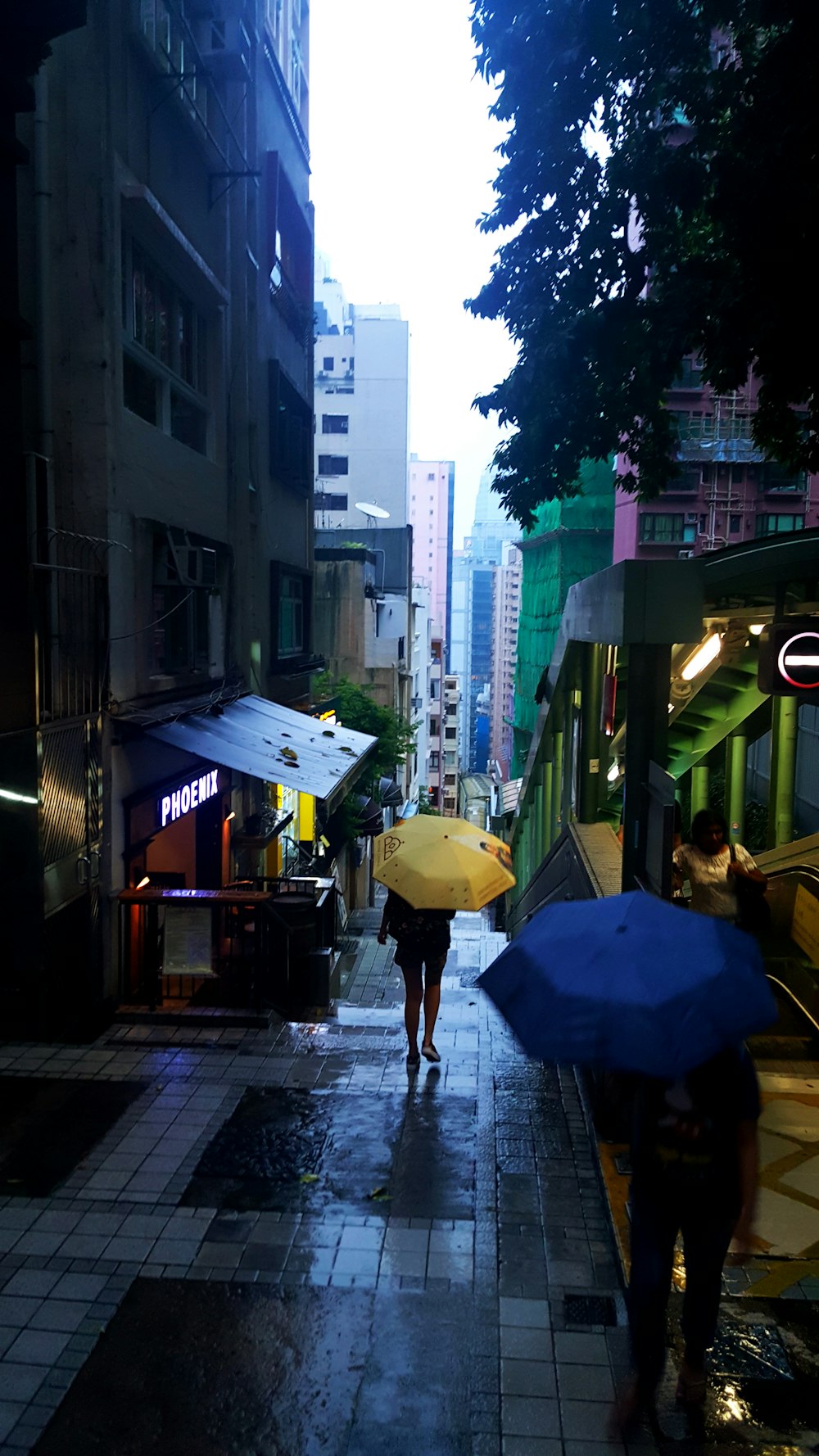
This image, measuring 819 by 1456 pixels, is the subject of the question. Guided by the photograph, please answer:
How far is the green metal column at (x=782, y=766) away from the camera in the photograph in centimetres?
1233

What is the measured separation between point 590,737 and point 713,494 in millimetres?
29054

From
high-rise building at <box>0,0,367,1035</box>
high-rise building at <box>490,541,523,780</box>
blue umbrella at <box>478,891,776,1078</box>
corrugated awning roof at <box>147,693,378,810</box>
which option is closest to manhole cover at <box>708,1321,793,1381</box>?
blue umbrella at <box>478,891,776,1078</box>

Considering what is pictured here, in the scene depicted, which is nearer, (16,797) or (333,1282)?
(333,1282)

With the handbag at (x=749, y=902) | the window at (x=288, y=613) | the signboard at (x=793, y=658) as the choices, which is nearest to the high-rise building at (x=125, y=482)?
the window at (x=288, y=613)

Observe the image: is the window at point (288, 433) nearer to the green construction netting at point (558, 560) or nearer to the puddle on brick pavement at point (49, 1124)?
the puddle on brick pavement at point (49, 1124)

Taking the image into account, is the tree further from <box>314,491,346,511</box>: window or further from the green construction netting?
<box>314,491,346,511</box>: window

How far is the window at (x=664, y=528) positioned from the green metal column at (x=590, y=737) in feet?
89.3

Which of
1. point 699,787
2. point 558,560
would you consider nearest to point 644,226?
point 699,787

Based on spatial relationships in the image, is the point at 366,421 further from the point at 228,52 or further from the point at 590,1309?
the point at 590,1309

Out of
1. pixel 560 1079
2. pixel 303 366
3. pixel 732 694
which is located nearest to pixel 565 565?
pixel 303 366

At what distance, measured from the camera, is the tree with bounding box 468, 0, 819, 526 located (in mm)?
8273

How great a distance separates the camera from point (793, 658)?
7109 mm

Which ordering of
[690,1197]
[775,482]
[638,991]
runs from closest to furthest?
[638,991]
[690,1197]
[775,482]

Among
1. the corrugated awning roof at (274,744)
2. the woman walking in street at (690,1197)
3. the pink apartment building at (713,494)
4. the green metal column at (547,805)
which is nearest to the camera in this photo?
the woman walking in street at (690,1197)
